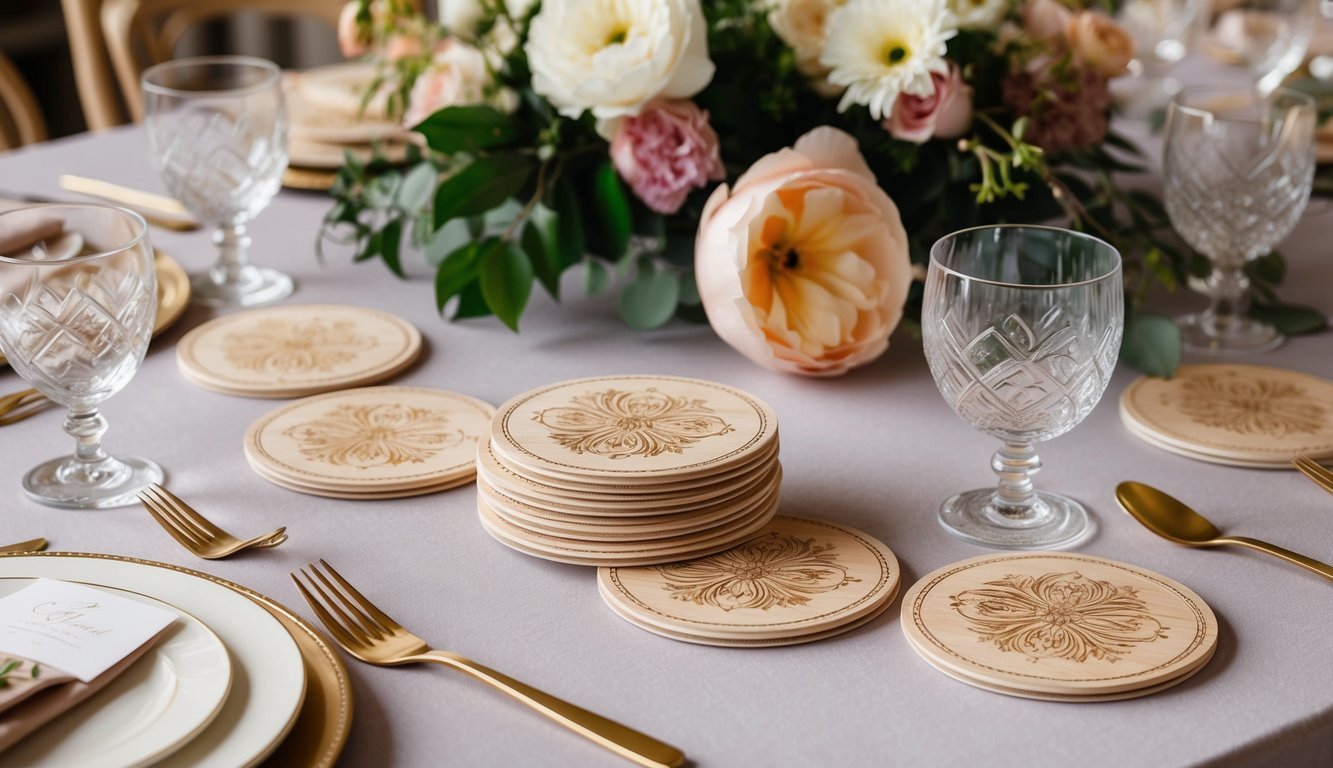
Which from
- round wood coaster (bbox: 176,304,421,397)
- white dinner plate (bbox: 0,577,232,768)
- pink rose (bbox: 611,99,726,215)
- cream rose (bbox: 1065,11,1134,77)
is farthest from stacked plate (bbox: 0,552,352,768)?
cream rose (bbox: 1065,11,1134,77)

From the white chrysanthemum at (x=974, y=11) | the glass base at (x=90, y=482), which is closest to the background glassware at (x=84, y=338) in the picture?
the glass base at (x=90, y=482)

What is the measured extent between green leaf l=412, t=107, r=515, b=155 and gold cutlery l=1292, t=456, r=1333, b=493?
0.73 m

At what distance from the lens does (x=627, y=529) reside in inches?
31.9

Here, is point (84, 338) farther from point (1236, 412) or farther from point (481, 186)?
point (1236, 412)

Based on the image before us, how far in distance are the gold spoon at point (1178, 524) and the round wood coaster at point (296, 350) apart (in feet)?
1.96

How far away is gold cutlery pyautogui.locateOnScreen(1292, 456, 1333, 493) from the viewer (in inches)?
36.9

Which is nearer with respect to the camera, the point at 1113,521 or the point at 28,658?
the point at 28,658

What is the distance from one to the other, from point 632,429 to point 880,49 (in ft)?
1.51

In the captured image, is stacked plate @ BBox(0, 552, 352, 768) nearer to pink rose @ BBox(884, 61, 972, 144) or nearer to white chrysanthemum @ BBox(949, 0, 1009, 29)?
pink rose @ BBox(884, 61, 972, 144)

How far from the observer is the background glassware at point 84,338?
2.88 ft

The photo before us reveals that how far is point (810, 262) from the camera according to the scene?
1083 mm

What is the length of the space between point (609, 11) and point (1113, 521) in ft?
1.92

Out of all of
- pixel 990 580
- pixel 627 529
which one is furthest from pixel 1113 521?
pixel 627 529

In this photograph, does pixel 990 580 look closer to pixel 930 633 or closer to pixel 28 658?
pixel 930 633
